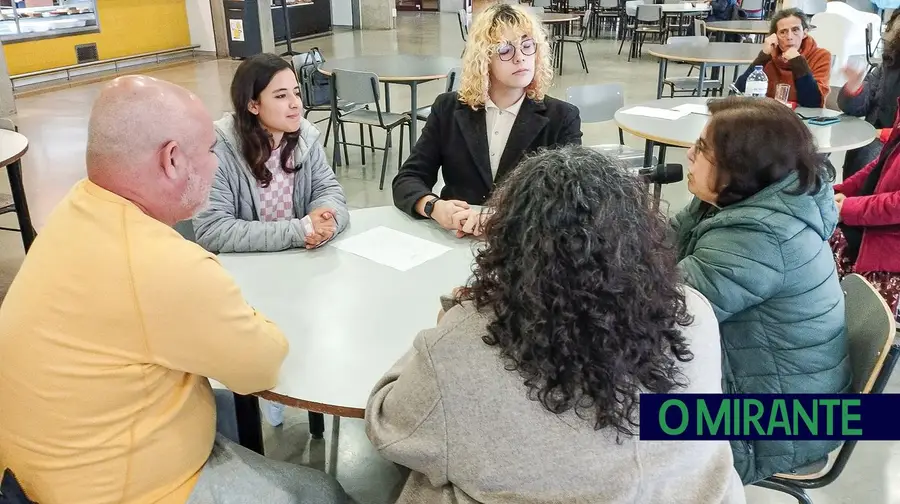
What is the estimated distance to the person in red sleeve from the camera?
2.43 m

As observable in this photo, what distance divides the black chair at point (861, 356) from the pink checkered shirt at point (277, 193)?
156cm

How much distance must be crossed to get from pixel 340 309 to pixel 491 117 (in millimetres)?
995

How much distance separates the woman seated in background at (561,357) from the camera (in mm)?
961

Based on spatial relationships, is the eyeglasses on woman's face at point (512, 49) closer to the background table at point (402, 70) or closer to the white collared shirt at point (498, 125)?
the white collared shirt at point (498, 125)

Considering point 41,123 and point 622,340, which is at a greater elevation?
point 622,340

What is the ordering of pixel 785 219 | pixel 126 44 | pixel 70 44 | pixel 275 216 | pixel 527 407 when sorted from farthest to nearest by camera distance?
pixel 126 44 → pixel 70 44 → pixel 275 216 → pixel 785 219 → pixel 527 407

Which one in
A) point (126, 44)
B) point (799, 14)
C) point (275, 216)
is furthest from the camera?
point (126, 44)

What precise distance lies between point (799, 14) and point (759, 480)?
11.9ft

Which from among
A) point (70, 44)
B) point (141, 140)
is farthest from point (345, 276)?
point (70, 44)

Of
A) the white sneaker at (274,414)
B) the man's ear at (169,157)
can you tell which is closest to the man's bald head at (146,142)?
the man's ear at (169,157)

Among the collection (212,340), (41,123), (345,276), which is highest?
(212,340)

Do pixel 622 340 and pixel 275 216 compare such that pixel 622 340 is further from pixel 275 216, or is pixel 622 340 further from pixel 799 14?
pixel 799 14

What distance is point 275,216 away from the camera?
7.25 ft

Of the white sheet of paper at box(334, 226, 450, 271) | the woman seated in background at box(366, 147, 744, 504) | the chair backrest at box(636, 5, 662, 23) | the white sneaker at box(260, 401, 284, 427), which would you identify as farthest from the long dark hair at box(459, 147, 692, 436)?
the chair backrest at box(636, 5, 662, 23)
